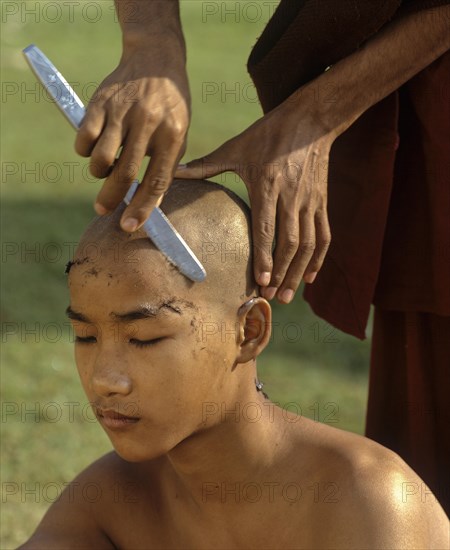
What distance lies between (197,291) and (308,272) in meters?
0.31

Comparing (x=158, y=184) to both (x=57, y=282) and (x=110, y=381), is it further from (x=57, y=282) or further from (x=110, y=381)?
(x=57, y=282)

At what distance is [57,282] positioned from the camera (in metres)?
5.92

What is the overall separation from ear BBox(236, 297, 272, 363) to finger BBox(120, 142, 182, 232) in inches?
15.0

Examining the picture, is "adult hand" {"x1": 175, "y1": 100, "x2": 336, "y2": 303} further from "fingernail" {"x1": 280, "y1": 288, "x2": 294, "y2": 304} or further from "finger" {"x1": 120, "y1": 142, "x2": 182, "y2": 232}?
"finger" {"x1": 120, "y1": 142, "x2": 182, "y2": 232}

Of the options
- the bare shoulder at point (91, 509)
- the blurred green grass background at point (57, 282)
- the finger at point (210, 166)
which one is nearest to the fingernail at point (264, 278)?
the finger at point (210, 166)

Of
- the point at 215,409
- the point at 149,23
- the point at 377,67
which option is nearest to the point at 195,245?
the point at 215,409

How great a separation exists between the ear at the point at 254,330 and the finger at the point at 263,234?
0.22 ft

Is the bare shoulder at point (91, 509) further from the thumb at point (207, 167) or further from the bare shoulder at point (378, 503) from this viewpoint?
the thumb at point (207, 167)

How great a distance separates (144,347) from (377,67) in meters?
0.85

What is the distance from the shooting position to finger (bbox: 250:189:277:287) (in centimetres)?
242

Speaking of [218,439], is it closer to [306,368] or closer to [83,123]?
[83,123]

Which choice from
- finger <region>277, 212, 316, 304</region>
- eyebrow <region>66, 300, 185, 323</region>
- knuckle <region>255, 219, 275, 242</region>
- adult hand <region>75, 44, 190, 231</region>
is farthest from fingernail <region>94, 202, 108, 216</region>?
finger <region>277, 212, 316, 304</region>

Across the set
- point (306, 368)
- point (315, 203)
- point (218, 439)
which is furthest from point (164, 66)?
point (306, 368)

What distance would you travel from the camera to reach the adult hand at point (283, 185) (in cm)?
243
